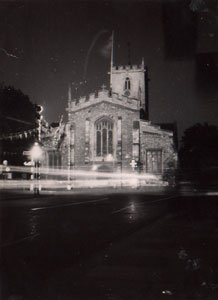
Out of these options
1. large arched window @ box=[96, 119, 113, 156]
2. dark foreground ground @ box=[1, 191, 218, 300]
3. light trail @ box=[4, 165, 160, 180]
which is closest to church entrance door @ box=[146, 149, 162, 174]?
light trail @ box=[4, 165, 160, 180]

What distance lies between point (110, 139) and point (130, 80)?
1895 cm

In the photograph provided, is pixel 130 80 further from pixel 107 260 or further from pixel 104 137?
pixel 107 260

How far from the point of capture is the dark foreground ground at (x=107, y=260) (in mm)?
4539

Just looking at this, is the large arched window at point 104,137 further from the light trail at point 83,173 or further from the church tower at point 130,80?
the church tower at point 130,80

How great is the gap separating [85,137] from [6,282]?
40.1m

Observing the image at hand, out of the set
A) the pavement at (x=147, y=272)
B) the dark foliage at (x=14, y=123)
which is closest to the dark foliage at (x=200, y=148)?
the dark foliage at (x=14, y=123)

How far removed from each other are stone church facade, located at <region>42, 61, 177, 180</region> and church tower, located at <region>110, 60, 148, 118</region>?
49.1 feet

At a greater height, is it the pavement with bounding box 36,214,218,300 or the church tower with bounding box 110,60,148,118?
the church tower with bounding box 110,60,148,118

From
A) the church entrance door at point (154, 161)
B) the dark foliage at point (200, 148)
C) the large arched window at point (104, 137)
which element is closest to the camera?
the church entrance door at point (154, 161)

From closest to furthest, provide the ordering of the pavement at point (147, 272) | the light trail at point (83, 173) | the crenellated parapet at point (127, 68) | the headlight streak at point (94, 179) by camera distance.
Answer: the pavement at point (147, 272)
the headlight streak at point (94, 179)
the light trail at point (83, 173)
the crenellated parapet at point (127, 68)

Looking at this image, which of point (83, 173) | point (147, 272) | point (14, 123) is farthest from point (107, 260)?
point (14, 123)

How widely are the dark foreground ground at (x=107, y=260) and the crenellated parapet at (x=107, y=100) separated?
34.1 meters

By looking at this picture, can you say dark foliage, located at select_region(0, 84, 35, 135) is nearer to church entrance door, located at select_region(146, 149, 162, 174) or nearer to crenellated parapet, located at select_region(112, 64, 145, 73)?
church entrance door, located at select_region(146, 149, 162, 174)

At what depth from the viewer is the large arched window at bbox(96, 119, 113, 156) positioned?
4419 cm
